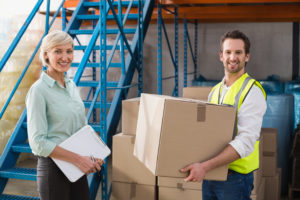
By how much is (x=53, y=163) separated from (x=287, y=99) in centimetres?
371

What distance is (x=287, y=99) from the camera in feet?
15.8

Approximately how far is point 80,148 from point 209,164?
0.83 meters

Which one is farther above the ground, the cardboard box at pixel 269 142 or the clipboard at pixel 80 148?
the clipboard at pixel 80 148

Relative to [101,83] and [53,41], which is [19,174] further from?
[53,41]

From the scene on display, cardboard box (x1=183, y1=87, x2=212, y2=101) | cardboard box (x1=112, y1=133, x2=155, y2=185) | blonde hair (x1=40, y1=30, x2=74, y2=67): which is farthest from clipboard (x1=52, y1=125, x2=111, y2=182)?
cardboard box (x1=183, y1=87, x2=212, y2=101)

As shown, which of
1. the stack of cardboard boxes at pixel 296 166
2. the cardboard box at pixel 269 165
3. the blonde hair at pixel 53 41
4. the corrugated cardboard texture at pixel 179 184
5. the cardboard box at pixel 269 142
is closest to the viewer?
the blonde hair at pixel 53 41

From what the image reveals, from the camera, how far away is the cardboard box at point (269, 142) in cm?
400

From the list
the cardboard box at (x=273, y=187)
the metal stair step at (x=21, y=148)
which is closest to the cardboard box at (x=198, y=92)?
the cardboard box at (x=273, y=187)

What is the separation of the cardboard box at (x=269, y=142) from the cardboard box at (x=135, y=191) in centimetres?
147

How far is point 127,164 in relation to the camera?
11.1ft

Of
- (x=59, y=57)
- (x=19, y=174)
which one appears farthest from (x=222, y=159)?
(x=19, y=174)

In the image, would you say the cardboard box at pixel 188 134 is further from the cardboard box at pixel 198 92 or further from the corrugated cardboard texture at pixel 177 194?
the cardboard box at pixel 198 92

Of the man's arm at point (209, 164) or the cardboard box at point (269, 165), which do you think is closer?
the man's arm at point (209, 164)

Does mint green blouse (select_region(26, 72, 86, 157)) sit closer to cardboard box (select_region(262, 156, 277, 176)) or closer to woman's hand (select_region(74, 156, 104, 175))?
woman's hand (select_region(74, 156, 104, 175))
